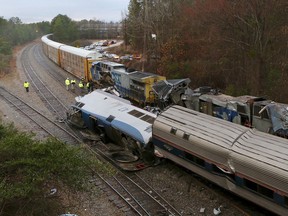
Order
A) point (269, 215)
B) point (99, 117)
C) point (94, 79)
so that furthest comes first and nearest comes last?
point (94, 79), point (99, 117), point (269, 215)

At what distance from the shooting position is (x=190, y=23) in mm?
31938

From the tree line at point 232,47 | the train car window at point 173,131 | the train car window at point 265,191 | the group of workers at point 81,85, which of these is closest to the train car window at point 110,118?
the train car window at point 173,131

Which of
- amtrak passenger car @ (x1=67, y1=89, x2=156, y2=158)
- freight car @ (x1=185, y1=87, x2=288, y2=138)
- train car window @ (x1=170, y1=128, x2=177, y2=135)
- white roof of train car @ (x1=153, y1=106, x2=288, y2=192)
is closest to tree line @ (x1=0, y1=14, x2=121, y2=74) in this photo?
amtrak passenger car @ (x1=67, y1=89, x2=156, y2=158)

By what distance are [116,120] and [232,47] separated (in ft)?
42.5

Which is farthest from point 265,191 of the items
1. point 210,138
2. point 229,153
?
point 210,138

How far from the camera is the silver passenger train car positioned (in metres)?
10.9

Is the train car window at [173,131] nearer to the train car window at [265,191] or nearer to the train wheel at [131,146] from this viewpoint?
the train wheel at [131,146]

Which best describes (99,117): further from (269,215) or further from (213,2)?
(213,2)

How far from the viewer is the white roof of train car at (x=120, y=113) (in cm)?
1692

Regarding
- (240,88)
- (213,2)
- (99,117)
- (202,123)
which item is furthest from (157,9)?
(202,123)

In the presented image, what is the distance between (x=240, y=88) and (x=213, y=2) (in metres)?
7.03

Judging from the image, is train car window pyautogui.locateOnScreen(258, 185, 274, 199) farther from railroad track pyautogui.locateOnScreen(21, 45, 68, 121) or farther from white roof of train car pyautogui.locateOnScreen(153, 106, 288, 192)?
railroad track pyautogui.locateOnScreen(21, 45, 68, 121)

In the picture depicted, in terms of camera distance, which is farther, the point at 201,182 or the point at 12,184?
the point at 201,182

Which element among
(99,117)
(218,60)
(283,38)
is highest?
(283,38)
